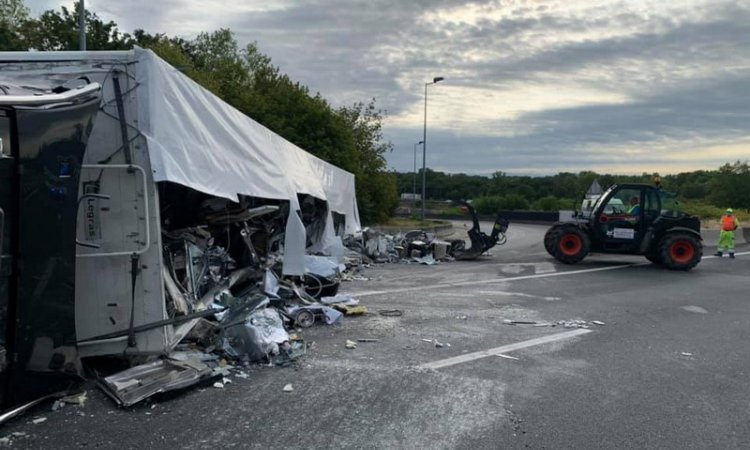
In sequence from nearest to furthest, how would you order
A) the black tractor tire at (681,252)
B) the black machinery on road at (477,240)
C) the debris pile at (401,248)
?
the black tractor tire at (681,252), the debris pile at (401,248), the black machinery on road at (477,240)

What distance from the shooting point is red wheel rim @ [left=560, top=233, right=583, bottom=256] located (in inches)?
584

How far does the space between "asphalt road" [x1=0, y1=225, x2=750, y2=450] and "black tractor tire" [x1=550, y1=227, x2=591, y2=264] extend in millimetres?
5794

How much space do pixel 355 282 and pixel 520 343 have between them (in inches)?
209

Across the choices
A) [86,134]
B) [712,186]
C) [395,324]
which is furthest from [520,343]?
[712,186]

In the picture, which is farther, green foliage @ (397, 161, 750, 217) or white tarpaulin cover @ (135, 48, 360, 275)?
green foliage @ (397, 161, 750, 217)

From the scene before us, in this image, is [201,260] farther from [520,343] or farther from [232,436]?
[520,343]

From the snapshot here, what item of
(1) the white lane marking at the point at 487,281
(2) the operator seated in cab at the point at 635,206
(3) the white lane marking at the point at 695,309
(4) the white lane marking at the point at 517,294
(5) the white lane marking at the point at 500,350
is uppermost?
(2) the operator seated in cab at the point at 635,206

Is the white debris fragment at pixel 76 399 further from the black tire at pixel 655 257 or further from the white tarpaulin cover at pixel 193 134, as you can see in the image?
the black tire at pixel 655 257

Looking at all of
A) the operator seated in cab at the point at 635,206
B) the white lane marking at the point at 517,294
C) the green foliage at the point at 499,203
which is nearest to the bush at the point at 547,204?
the green foliage at the point at 499,203

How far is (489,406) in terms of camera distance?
462 cm

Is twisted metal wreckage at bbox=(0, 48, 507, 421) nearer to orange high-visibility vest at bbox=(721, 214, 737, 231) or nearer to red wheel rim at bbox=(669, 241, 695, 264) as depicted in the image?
red wheel rim at bbox=(669, 241, 695, 264)

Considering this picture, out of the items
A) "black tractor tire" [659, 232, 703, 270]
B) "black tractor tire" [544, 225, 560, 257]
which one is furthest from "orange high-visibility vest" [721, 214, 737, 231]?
"black tractor tire" [544, 225, 560, 257]

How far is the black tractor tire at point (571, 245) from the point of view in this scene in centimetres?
1480

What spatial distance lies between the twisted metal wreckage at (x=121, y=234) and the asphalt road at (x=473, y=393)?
387mm
